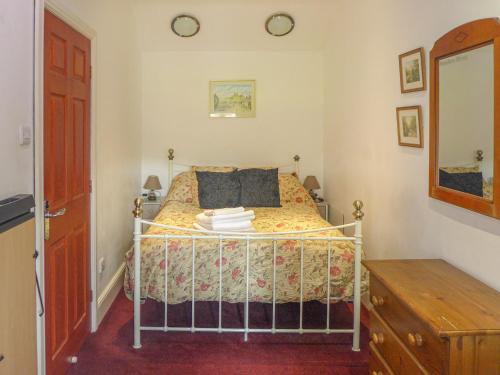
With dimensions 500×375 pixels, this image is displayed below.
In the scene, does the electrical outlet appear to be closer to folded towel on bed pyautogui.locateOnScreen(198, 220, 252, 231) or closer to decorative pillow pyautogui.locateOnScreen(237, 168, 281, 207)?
folded towel on bed pyautogui.locateOnScreen(198, 220, 252, 231)

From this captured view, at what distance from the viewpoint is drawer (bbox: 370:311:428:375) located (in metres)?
1.57

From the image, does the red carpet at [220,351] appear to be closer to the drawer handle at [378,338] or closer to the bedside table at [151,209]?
the drawer handle at [378,338]

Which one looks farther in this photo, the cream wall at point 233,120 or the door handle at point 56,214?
the cream wall at point 233,120

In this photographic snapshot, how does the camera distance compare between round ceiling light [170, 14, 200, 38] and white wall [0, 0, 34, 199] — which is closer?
white wall [0, 0, 34, 199]

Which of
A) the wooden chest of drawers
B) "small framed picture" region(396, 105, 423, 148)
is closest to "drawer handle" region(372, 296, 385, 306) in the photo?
the wooden chest of drawers

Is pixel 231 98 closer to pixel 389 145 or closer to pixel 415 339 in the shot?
pixel 389 145

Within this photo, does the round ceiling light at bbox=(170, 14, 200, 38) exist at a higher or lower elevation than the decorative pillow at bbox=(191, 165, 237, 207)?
higher

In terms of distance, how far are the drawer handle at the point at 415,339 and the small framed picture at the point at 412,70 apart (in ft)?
4.44

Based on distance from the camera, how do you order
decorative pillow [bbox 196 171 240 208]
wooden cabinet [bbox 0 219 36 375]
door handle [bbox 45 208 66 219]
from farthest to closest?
decorative pillow [bbox 196 171 240 208] < door handle [bbox 45 208 66 219] < wooden cabinet [bbox 0 219 36 375]

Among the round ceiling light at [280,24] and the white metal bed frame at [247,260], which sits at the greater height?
the round ceiling light at [280,24]

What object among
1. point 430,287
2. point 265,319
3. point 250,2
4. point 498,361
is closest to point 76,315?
point 265,319

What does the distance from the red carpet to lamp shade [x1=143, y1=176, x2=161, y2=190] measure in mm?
1612

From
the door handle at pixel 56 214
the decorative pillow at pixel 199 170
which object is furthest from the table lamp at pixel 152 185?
the door handle at pixel 56 214

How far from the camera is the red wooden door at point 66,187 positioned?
7.22ft
